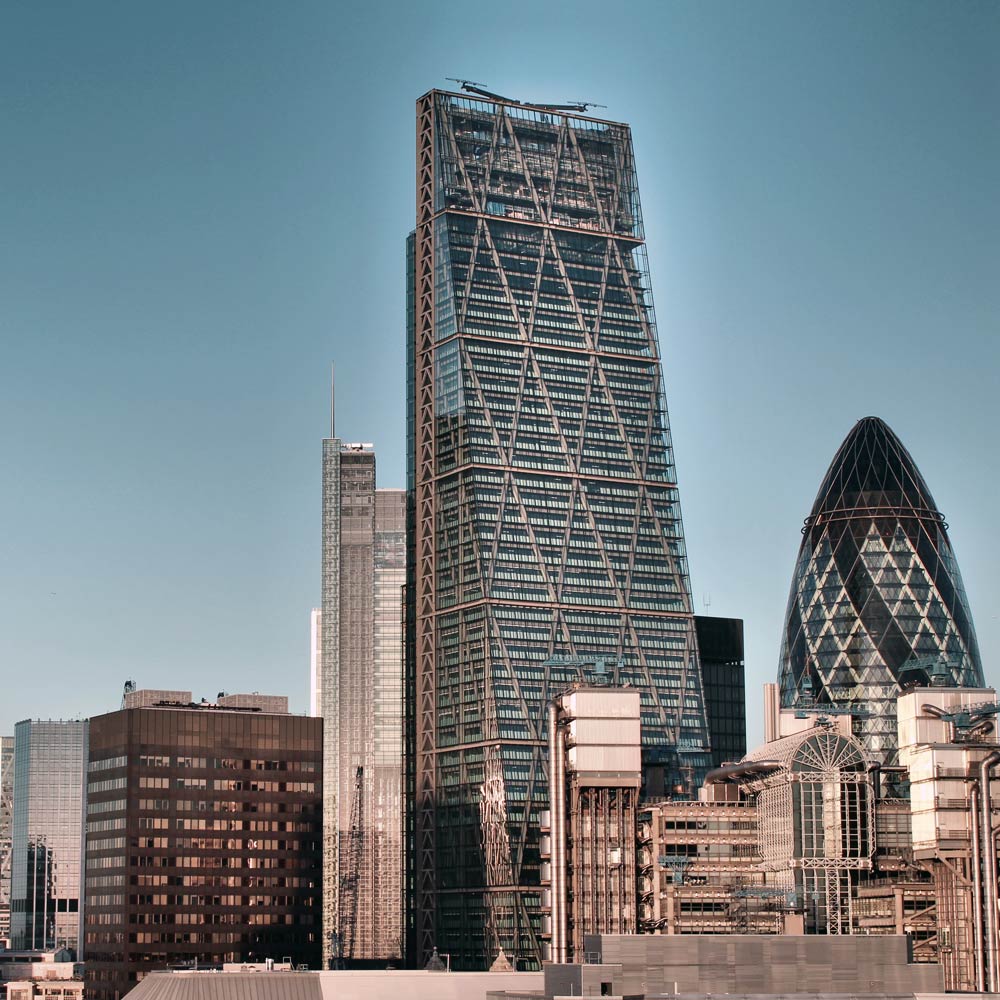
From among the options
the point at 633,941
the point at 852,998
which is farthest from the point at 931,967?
the point at 633,941

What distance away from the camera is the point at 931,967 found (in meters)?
178

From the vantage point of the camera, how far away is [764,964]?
6831 inches

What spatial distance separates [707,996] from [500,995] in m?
20.3

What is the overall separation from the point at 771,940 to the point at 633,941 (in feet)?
39.5

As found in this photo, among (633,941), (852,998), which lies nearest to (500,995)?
(633,941)

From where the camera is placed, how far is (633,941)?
17100cm

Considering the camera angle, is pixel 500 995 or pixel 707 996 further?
pixel 500 995

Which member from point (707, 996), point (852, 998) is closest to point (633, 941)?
point (707, 996)

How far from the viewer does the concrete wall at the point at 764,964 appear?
171m

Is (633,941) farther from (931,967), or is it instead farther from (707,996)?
(931,967)

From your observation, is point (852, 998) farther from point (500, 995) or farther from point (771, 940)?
point (500, 995)

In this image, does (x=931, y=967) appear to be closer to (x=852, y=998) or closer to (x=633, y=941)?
(x=852, y=998)

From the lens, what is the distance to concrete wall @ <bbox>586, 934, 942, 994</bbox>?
561ft

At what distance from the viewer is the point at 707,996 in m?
168
